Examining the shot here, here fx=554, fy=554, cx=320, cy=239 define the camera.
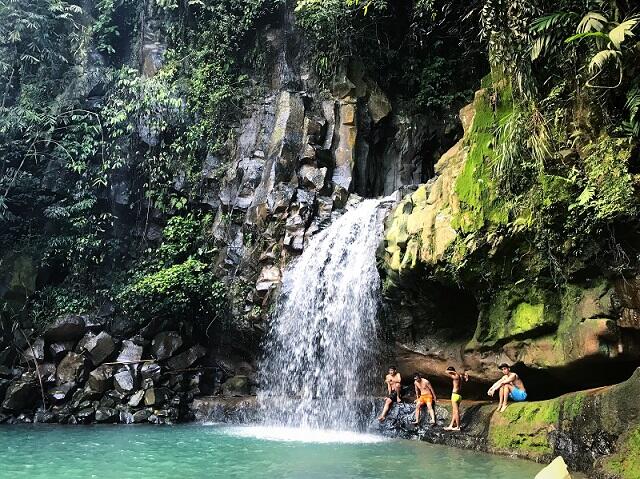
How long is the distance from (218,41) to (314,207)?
7.59 meters

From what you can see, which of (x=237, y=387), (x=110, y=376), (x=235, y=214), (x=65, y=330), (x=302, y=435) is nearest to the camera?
(x=302, y=435)

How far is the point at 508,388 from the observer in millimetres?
8875

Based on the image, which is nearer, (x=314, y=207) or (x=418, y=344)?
(x=418, y=344)

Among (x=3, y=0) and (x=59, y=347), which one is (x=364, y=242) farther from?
(x=3, y=0)

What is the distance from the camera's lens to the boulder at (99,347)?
13766 millimetres

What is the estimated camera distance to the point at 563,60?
8.84 metres

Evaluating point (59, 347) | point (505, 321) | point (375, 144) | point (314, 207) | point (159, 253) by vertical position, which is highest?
point (375, 144)

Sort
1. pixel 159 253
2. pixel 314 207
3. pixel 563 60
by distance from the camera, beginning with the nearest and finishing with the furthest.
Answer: pixel 563 60
pixel 314 207
pixel 159 253

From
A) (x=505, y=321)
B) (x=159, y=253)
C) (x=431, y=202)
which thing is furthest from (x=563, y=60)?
(x=159, y=253)

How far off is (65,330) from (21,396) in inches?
72.8

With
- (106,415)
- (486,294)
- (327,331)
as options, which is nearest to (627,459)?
(486,294)

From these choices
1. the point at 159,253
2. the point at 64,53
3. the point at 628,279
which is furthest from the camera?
the point at 64,53

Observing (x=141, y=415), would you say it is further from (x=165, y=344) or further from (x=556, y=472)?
(x=556, y=472)

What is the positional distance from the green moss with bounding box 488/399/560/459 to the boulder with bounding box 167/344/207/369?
808cm
